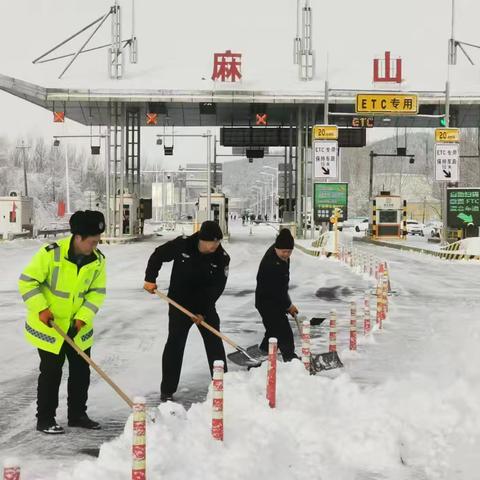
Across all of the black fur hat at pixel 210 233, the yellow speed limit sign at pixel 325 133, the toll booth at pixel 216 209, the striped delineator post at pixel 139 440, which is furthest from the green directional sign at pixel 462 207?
the striped delineator post at pixel 139 440

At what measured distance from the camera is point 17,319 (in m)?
12.9

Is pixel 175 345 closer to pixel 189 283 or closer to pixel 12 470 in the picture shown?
pixel 189 283

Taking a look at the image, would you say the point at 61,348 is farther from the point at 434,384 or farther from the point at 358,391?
the point at 434,384

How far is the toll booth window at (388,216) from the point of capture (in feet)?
175

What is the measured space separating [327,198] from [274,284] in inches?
1059

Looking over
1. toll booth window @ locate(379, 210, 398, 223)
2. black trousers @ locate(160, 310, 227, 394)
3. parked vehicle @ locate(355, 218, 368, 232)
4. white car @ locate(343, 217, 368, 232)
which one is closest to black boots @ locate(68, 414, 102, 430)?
black trousers @ locate(160, 310, 227, 394)

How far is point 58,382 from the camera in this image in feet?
19.7

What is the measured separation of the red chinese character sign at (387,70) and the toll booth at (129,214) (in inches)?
689

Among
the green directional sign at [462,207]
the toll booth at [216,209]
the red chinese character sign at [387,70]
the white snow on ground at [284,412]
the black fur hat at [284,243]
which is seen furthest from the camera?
the toll booth at [216,209]

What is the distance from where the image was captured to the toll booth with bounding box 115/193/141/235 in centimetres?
4803

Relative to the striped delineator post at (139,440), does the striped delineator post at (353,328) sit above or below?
below

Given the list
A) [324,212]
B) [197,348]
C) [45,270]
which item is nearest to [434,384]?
[197,348]

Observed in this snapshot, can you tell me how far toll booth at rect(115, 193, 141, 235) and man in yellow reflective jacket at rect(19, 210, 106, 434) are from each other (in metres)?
41.5

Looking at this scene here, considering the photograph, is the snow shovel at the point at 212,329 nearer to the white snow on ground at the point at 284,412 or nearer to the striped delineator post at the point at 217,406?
the white snow on ground at the point at 284,412
